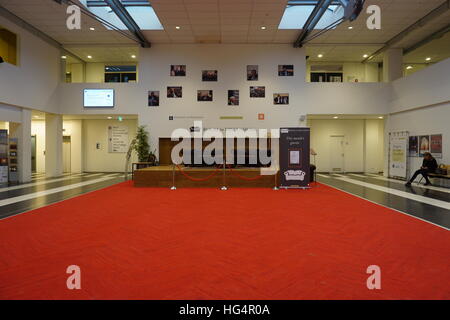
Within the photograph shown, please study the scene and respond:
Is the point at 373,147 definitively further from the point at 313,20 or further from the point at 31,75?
the point at 31,75

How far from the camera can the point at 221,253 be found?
3.04m

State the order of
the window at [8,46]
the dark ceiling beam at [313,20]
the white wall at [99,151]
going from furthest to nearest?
the white wall at [99,151] → the window at [8,46] → the dark ceiling beam at [313,20]

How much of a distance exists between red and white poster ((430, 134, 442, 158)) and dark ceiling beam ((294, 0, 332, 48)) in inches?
243

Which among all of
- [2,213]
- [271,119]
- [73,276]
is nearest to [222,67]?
[271,119]

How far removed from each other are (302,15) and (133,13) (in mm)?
6770

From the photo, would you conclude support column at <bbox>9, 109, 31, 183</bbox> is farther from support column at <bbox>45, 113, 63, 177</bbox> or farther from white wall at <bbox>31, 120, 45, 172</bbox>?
white wall at <bbox>31, 120, 45, 172</bbox>

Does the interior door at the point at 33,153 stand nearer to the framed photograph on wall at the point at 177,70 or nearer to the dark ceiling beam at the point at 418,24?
the framed photograph on wall at the point at 177,70

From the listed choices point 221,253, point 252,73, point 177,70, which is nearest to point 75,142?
point 177,70

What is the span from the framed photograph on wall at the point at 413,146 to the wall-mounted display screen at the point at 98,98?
1339 centimetres

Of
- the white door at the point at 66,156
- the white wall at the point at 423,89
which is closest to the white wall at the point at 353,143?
the white wall at the point at 423,89

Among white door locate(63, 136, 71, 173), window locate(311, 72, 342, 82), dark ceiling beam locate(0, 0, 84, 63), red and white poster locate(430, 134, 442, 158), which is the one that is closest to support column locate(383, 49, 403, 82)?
window locate(311, 72, 342, 82)

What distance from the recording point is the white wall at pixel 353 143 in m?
14.4

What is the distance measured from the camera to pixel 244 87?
469 inches

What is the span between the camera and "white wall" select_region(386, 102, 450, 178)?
28.9 feet
